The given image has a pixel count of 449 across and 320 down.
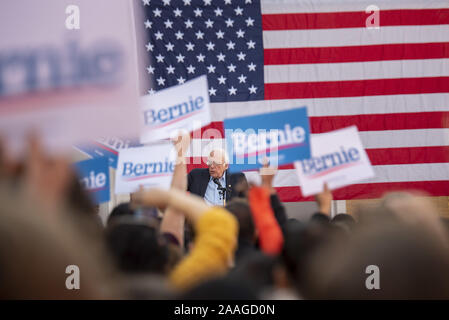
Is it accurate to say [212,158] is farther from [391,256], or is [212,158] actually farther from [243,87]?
[391,256]

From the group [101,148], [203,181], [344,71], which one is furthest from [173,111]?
[344,71]

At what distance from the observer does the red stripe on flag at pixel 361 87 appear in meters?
4.84

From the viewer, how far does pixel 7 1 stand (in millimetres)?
4039

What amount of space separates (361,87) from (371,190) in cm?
107

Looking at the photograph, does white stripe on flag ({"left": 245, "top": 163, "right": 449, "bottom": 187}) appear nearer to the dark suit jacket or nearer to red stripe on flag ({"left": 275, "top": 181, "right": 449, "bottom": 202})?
red stripe on flag ({"left": 275, "top": 181, "right": 449, "bottom": 202})

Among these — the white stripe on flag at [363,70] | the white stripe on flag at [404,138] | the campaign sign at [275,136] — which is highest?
the white stripe on flag at [363,70]

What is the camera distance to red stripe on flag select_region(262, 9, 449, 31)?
15.8ft

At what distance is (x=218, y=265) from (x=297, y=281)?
0.72ft

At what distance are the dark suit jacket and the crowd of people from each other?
2.37 metres

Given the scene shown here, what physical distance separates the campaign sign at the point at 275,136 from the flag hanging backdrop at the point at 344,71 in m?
2.22

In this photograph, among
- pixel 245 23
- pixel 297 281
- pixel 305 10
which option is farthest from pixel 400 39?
pixel 297 281

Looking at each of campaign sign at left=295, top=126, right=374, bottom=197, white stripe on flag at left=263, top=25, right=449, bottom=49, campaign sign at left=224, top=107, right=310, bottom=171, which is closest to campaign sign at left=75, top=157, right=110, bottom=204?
campaign sign at left=224, top=107, right=310, bottom=171

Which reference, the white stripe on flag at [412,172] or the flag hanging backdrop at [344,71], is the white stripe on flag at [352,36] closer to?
the flag hanging backdrop at [344,71]

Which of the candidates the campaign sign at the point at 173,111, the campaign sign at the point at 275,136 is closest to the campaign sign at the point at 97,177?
the campaign sign at the point at 173,111
